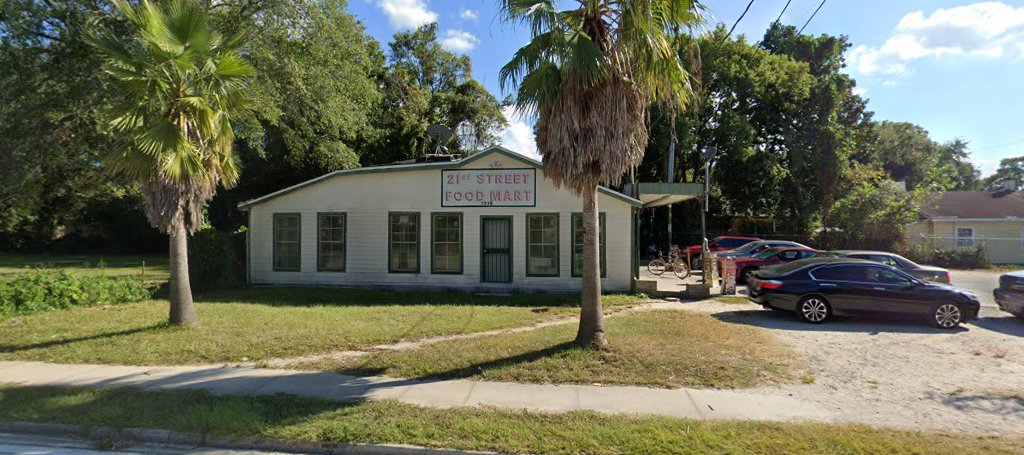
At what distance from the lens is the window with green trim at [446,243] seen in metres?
15.0

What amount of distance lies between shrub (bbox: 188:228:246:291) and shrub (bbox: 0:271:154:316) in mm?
1731

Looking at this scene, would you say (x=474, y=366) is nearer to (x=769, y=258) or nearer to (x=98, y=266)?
(x=769, y=258)

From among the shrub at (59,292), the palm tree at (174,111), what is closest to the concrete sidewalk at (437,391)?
the palm tree at (174,111)

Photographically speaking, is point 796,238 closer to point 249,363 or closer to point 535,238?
point 535,238

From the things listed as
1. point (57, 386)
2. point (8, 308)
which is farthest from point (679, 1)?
point (8, 308)

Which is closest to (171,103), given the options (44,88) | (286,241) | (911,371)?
(286,241)

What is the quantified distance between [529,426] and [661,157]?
27.3 metres

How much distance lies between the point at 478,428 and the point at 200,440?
2742mm

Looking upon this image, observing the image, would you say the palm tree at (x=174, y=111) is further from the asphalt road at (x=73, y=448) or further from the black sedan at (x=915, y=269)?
the black sedan at (x=915, y=269)

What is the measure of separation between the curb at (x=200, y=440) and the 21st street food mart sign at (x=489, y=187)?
10.3m

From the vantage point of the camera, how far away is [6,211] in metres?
35.5

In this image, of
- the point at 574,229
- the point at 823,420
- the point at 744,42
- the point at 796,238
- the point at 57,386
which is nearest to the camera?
the point at 823,420

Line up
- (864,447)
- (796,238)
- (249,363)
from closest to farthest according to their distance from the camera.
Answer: (864,447) < (249,363) < (796,238)

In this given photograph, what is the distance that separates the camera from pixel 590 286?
799 cm
